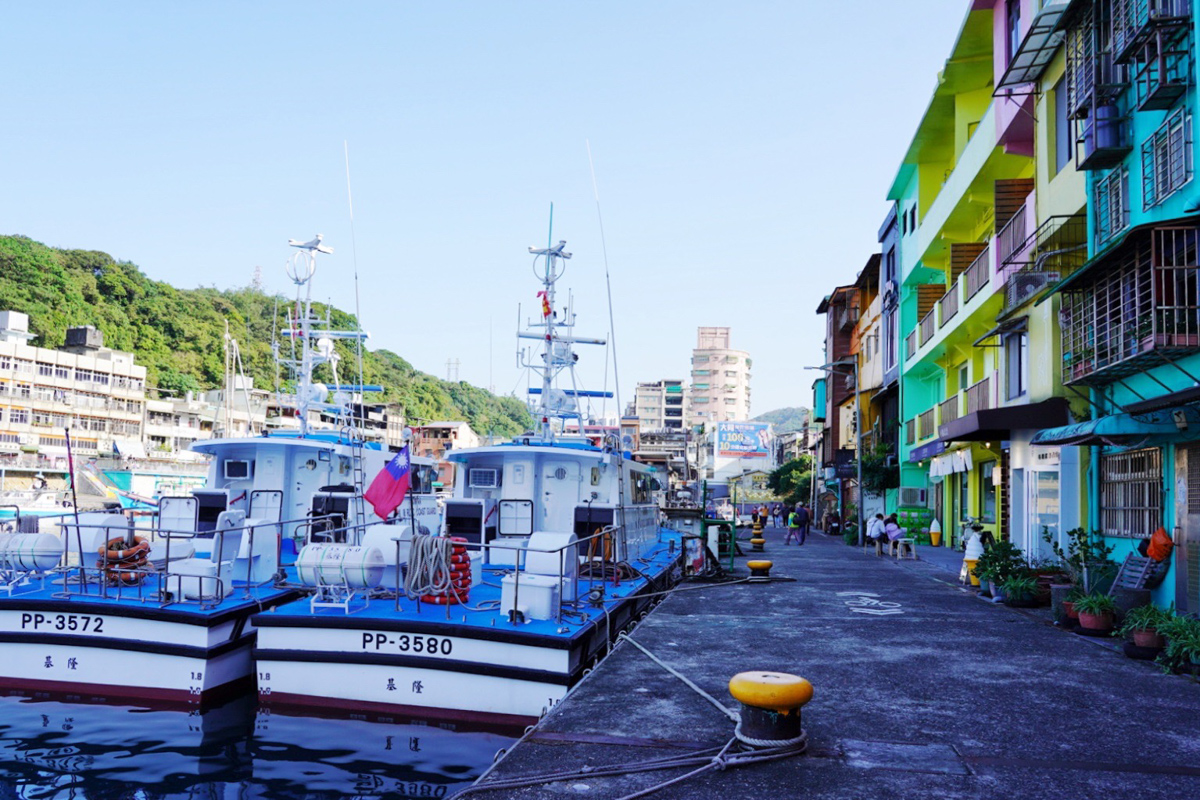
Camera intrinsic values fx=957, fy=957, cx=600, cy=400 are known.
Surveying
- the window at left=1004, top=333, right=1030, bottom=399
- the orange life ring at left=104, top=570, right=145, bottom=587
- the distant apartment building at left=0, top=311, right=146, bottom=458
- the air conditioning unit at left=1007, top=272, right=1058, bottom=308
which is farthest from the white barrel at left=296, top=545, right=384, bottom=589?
the distant apartment building at left=0, top=311, right=146, bottom=458

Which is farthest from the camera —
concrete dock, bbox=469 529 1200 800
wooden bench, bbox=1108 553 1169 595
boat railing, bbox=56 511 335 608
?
wooden bench, bbox=1108 553 1169 595

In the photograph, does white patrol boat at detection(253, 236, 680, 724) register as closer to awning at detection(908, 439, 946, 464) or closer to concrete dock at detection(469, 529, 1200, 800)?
concrete dock at detection(469, 529, 1200, 800)

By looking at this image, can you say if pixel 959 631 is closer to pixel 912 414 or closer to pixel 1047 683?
pixel 1047 683

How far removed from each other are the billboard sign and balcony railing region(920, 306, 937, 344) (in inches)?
2460

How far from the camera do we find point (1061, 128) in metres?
16.8

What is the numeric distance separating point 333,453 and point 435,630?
7.25 m

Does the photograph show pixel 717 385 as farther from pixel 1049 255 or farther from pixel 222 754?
pixel 222 754

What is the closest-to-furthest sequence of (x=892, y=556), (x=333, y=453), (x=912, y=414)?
(x=333, y=453)
(x=892, y=556)
(x=912, y=414)

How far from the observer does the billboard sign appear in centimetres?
9194

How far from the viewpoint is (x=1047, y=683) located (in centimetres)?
856

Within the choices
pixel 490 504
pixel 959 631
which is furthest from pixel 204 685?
pixel 959 631

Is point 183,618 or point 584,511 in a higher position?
point 584,511

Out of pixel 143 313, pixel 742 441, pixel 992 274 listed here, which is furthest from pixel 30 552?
pixel 143 313

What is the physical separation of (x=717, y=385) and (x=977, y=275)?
129m
